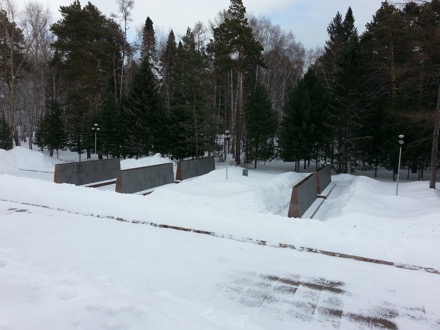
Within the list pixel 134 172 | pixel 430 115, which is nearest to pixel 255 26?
pixel 430 115

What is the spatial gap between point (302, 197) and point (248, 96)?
18.0 meters

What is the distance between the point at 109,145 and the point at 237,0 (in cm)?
1599

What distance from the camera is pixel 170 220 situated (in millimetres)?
7199

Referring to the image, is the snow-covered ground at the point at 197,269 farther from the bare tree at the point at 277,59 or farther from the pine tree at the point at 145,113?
the bare tree at the point at 277,59

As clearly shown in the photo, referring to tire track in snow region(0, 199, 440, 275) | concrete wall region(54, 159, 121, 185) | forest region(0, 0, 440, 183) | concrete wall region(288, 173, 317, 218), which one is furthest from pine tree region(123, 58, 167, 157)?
tire track in snow region(0, 199, 440, 275)

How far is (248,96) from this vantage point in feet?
88.5

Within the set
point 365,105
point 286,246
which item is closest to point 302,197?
point 286,246

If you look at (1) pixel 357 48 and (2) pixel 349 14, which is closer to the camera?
(1) pixel 357 48

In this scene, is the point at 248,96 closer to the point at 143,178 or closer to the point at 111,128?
the point at 111,128

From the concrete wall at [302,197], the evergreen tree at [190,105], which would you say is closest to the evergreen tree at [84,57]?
the evergreen tree at [190,105]

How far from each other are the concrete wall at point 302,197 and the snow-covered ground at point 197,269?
6.05 ft

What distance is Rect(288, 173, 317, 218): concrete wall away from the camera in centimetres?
943

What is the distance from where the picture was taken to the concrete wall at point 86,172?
13234 millimetres

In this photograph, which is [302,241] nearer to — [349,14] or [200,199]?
[200,199]
